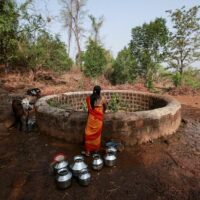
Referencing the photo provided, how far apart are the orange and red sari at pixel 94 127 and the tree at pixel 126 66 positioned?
8831 millimetres

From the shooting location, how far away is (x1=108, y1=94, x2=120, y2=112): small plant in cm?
689

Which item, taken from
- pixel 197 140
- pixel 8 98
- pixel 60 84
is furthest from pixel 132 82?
pixel 197 140

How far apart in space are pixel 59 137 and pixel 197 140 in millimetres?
2932

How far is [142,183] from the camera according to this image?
2971 mm

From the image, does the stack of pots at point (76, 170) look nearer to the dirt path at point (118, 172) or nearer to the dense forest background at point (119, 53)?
the dirt path at point (118, 172)

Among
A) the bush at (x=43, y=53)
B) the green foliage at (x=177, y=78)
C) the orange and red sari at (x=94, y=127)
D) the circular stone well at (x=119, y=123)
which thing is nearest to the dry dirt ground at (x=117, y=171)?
the circular stone well at (x=119, y=123)

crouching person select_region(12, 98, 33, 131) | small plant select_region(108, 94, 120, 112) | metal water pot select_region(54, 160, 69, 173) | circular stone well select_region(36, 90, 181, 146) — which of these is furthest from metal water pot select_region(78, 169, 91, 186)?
small plant select_region(108, 94, 120, 112)

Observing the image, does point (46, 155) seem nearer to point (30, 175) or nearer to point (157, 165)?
point (30, 175)

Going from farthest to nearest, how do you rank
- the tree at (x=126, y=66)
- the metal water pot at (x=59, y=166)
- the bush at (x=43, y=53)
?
the tree at (x=126, y=66) → the bush at (x=43, y=53) → the metal water pot at (x=59, y=166)

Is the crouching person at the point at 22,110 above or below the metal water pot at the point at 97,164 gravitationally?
above

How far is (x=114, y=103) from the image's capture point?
691 cm

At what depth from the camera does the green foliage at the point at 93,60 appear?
11977 mm

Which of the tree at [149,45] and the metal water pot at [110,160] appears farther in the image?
the tree at [149,45]

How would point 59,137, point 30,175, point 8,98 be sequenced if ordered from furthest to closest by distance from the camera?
1. point 8,98
2. point 59,137
3. point 30,175
